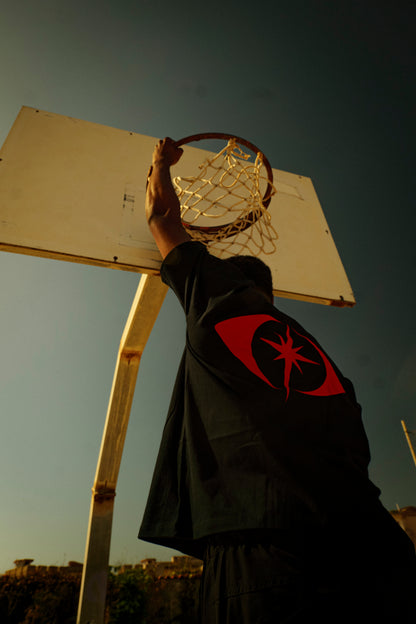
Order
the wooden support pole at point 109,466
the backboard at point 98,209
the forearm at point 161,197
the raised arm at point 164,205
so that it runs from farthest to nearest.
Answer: the wooden support pole at point 109,466 → the backboard at point 98,209 → the forearm at point 161,197 → the raised arm at point 164,205

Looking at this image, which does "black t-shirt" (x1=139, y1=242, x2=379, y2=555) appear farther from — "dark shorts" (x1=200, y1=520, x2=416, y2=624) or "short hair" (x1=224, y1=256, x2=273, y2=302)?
"short hair" (x1=224, y1=256, x2=273, y2=302)

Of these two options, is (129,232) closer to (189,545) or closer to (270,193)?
(270,193)

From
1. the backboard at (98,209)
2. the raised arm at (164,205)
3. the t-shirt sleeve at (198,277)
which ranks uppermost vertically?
the backboard at (98,209)

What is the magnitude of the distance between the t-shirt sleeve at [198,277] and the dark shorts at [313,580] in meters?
0.63

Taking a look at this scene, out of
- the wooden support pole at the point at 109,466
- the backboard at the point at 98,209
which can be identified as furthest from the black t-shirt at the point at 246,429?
the wooden support pole at the point at 109,466

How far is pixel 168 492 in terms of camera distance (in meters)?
Result: 0.94

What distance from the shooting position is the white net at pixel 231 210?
2342 mm

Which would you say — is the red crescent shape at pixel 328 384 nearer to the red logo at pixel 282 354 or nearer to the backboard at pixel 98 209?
the red logo at pixel 282 354

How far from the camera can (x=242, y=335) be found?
0.96 m

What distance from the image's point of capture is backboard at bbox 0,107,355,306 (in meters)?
2.10

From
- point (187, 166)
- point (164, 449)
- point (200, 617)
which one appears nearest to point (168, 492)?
point (164, 449)

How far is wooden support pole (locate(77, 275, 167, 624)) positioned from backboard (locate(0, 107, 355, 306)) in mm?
650

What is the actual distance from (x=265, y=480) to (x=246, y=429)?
0.39ft

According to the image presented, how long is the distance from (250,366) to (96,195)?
2026 mm
